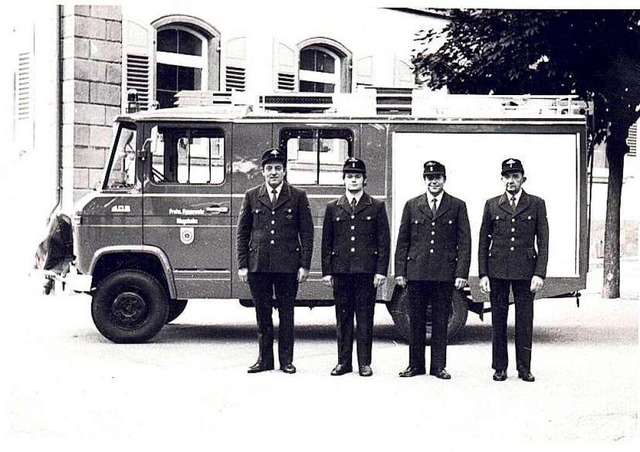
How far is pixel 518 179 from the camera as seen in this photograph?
7.39 metres

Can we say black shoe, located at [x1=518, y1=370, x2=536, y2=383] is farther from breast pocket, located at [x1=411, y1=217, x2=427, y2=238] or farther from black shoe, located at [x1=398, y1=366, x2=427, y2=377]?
breast pocket, located at [x1=411, y1=217, x2=427, y2=238]

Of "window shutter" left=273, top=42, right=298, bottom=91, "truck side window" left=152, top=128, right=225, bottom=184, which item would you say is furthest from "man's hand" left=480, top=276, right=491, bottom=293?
"window shutter" left=273, top=42, right=298, bottom=91

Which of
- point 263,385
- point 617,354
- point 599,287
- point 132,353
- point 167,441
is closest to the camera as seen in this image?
point 167,441

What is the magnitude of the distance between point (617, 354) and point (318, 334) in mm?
2832

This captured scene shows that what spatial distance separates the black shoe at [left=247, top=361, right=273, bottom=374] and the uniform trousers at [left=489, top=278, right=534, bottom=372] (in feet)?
5.64

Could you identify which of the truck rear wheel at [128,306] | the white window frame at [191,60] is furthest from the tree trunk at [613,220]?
the truck rear wheel at [128,306]

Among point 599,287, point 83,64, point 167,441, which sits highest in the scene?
point 83,64

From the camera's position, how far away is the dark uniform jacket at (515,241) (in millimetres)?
7230

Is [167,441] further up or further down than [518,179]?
further down

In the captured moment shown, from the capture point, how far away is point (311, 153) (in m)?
8.68

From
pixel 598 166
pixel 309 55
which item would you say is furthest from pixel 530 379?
pixel 309 55

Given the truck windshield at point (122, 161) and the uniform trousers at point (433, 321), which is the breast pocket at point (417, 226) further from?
the truck windshield at point (122, 161)

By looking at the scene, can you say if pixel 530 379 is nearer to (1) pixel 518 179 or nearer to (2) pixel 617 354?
(2) pixel 617 354

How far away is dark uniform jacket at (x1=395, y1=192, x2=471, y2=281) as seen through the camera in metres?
7.28
